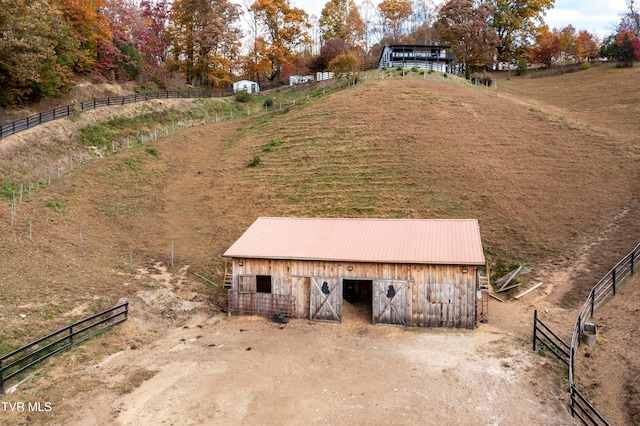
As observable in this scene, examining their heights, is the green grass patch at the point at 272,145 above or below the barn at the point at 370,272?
above

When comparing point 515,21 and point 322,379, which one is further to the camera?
point 515,21

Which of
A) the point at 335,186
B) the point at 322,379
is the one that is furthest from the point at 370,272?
the point at 335,186

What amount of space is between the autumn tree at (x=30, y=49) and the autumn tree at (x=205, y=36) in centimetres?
2451

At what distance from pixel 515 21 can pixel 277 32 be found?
4307 cm

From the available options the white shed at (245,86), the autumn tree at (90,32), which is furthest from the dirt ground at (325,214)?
the white shed at (245,86)

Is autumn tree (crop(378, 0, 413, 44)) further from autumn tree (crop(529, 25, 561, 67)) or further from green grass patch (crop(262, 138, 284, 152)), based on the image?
green grass patch (crop(262, 138, 284, 152))

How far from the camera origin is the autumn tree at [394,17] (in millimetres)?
87938

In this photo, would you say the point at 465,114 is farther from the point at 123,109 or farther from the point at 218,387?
the point at 218,387

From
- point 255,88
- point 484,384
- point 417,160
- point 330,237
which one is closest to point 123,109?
point 255,88

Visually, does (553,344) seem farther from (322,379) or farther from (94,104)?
(94,104)

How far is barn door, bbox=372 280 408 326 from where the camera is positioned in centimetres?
2052

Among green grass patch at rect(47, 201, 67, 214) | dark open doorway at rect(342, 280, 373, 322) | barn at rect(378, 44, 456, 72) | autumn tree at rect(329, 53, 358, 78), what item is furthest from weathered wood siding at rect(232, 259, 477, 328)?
barn at rect(378, 44, 456, 72)

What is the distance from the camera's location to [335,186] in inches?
1462

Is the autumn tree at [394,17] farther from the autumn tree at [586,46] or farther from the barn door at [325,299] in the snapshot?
the barn door at [325,299]
